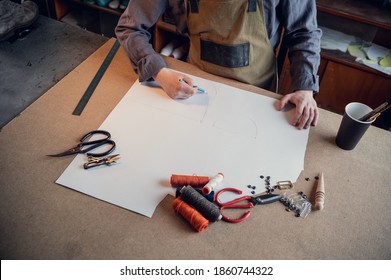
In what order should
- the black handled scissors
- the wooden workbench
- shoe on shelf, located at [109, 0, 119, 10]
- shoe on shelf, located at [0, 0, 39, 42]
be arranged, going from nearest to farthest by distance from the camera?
the wooden workbench → the black handled scissors → shoe on shelf, located at [0, 0, 39, 42] → shoe on shelf, located at [109, 0, 119, 10]

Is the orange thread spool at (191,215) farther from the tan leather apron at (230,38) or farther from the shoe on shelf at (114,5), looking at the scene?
the shoe on shelf at (114,5)

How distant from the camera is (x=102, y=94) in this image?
1006 mm

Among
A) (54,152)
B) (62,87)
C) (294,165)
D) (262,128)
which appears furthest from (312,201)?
(62,87)

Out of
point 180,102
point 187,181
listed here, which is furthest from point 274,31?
point 187,181

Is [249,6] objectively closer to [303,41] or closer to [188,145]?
[303,41]

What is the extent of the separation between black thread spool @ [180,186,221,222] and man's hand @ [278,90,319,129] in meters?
0.39

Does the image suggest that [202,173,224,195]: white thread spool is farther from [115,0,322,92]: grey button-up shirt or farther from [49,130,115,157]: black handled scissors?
[115,0,322,92]: grey button-up shirt

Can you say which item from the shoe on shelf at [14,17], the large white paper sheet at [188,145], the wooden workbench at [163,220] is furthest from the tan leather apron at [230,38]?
the shoe on shelf at [14,17]

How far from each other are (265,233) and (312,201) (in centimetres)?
15

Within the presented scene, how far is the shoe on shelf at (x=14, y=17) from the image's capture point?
124cm

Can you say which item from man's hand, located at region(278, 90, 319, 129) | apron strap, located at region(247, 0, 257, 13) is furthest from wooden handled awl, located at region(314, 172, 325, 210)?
apron strap, located at region(247, 0, 257, 13)

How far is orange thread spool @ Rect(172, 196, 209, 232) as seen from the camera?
704 mm

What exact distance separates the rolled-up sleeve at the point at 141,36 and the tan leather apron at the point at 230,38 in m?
0.13

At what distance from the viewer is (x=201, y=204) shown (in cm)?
72
